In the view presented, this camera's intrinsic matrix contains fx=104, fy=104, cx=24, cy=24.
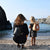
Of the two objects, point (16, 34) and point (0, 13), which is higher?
point (16, 34)

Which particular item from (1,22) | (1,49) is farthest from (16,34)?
(1,22)

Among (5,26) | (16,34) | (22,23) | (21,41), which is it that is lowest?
(5,26)

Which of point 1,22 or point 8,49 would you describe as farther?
point 1,22

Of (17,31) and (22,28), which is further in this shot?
(22,28)

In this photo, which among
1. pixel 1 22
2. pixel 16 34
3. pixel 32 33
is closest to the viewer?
pixel 16 34

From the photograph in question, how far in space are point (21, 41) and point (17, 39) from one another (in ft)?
0.69

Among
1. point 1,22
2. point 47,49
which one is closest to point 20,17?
point 47,49

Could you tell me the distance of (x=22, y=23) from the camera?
494 cm

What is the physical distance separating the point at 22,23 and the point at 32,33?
3.76ft

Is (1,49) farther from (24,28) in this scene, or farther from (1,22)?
(1,22)

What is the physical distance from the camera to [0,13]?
48.1 metres

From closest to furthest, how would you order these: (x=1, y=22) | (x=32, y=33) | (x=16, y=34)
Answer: (x=16, y=34), (x=32, y=33), (x=1, y=22)

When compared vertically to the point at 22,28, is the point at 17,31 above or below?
below

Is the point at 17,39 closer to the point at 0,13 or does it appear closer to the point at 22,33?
the point at 22,33
